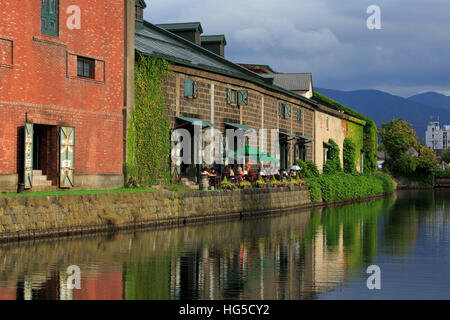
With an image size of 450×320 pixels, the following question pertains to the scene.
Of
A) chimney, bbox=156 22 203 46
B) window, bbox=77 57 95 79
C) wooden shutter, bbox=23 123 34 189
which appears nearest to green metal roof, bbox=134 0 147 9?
chimney, bbox=156 22 203 46

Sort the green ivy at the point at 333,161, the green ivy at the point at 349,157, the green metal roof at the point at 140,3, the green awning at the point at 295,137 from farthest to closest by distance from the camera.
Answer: the green ivy at the point at 349,157, the green ivy at the point at 333,161, the green awning at the point at 295,137, the green metal roof at the point at 140,3

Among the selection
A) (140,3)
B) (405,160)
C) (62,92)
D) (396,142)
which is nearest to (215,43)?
(140,3)

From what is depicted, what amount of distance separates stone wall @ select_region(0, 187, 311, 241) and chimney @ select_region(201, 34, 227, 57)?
20115 mm

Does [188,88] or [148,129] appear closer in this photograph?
[148,129]

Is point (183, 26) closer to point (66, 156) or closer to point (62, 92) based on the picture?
point (62, 92)

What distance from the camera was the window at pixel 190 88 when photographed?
126ft

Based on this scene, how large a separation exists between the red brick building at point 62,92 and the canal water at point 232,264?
16.3 feet

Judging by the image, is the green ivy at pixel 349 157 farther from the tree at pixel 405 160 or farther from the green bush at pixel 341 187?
the tree at pixel 405 160

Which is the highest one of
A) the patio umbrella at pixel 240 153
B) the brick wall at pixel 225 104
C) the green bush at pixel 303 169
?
the brick wall at pixel 225 104

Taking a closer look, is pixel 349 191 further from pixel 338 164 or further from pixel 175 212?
pixel 175 212

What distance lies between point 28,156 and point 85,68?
517 centimetres

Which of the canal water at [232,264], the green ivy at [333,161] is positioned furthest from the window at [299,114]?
the canal water at [232,264]

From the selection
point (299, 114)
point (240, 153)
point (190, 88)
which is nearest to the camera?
point (190, 88)

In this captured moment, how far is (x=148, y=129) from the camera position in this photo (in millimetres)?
34531
